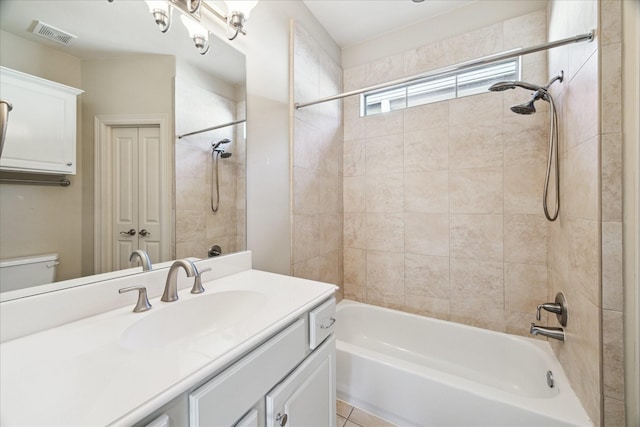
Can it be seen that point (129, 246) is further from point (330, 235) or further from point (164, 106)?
point (330, 235)

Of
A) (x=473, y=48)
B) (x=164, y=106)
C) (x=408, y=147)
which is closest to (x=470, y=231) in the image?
(x=408, y=147)

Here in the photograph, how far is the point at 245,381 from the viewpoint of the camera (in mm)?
671

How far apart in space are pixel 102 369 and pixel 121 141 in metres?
0.77

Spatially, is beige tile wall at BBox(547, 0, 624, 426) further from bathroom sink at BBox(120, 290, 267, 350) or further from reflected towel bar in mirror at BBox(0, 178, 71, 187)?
reflected towel bar in mirror at BBox(0, 178, 71, 187)

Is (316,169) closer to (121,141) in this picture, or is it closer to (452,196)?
(452,196)

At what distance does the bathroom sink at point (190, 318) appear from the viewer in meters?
0.80

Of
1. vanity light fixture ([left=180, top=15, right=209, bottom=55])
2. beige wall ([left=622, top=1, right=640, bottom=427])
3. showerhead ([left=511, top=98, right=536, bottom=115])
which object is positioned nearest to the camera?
beige wall ([left=622, top=1, right=640, bottom=427])

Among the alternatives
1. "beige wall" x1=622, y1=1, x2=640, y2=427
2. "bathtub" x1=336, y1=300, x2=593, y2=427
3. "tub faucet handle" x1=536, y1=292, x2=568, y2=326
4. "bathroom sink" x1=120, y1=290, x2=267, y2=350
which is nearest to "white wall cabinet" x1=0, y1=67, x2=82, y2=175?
"bathroom sink" x1=120, y1=290, x2=267, y2=350

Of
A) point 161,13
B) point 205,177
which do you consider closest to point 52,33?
point 161,13

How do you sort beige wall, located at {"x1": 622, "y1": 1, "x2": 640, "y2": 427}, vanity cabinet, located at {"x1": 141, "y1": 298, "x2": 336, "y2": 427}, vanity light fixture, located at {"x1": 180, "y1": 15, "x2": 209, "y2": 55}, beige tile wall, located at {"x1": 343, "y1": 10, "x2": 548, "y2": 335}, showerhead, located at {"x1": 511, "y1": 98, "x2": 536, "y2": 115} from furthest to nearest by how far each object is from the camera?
beige tile wall, located at {"x1": 343, "y1": 10, "x2": 548, "y2": 335}, showerhead, located at {"x1": 511, "y1": 98, "x2": 536, "y2": 115}, vanity light fixture, located at {"x1": 180, "y1": 15, "x2": 209, "y2": 55}, beige wall, located at {"x1": 622, "y1": 1, "x2": 640, "y2": 427}, vanity cabinet, located at {"x1": 141, "y1": 298, "x2": 336, "y2": 427}

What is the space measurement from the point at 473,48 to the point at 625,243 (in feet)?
5.31

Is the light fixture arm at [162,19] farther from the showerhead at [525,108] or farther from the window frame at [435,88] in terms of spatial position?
the showerhead at [525,108]

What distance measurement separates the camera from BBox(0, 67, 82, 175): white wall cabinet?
71cm

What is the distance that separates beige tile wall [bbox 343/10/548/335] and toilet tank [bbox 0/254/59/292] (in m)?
1.90
